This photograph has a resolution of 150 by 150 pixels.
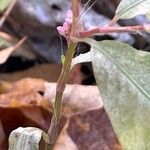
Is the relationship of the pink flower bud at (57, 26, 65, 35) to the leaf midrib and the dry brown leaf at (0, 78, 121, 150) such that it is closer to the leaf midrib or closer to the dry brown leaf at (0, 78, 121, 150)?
the leaf midrib

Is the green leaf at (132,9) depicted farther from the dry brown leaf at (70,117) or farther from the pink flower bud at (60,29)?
the dry brown leaf at (70,117)

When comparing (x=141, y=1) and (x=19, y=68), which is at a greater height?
(x=141, y=1)

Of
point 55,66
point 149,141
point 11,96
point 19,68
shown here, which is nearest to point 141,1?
point 149,141

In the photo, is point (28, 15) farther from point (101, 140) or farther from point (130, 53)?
point (130, 53)

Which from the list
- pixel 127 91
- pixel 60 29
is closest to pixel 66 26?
pixel 60 29

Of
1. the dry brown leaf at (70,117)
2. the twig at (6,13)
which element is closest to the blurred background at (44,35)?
the twig at (6,13)

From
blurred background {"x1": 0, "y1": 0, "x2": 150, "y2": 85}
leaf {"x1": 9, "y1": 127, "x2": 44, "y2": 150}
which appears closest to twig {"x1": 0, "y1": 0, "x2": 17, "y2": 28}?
blurred background {"x1": 0, "y1": 0, "x2": 150, "y2": 85}
